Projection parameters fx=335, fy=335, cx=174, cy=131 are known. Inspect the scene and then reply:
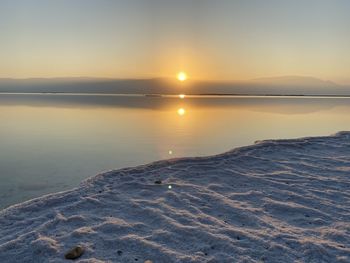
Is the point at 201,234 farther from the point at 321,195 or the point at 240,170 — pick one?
the point at 240,170

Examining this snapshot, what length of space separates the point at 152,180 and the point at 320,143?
9795 mm

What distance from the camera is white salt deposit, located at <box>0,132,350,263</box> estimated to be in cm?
570

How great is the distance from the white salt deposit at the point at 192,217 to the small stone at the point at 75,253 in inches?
4.2

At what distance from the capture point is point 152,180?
9.65 m

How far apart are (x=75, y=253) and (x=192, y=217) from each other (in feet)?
8.44

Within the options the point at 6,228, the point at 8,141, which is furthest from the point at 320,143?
the point at 8,141

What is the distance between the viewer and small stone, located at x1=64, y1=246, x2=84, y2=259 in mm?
5430

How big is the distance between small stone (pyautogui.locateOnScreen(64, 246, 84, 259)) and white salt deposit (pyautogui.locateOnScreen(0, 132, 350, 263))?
106mm

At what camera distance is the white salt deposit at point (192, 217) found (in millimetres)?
5703

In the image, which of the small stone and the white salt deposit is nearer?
the small stone

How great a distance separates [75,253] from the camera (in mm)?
5469

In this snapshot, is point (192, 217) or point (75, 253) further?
point (192, 217)

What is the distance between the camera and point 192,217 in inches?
279

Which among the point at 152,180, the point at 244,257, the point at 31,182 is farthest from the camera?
the point at 31,182
